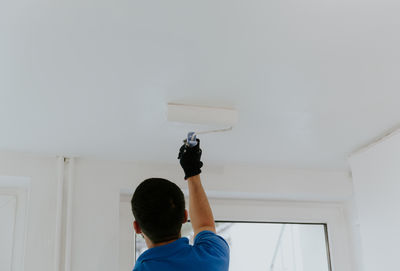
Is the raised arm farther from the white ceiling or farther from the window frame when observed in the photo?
the window frame

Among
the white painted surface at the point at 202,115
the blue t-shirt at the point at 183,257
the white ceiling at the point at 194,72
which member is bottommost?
the blue t-shirt at the point at 183,257

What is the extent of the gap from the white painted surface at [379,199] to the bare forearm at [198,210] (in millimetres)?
1037

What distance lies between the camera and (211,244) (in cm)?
110

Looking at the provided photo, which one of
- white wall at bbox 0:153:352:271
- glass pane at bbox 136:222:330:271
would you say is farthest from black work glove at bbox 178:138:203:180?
glass pane at bbox 136:222:330:271

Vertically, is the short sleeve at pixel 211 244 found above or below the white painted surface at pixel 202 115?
below

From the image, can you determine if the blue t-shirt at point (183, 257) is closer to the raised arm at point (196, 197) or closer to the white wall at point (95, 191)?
the raised arm at point (196, 197)

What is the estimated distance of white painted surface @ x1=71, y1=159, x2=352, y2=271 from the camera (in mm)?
2086

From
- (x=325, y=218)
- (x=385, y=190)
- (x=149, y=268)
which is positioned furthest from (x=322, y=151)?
(x=149, y=268)

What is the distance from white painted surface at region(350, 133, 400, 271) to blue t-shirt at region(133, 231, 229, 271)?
1107 millimetres

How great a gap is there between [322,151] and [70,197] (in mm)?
1067

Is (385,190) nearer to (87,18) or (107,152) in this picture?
(107,152)

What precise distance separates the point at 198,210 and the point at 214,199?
1.27m

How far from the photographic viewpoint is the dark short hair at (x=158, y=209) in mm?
1073

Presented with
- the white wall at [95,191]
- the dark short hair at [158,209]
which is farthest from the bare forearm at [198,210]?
the white wall at [95,191]
